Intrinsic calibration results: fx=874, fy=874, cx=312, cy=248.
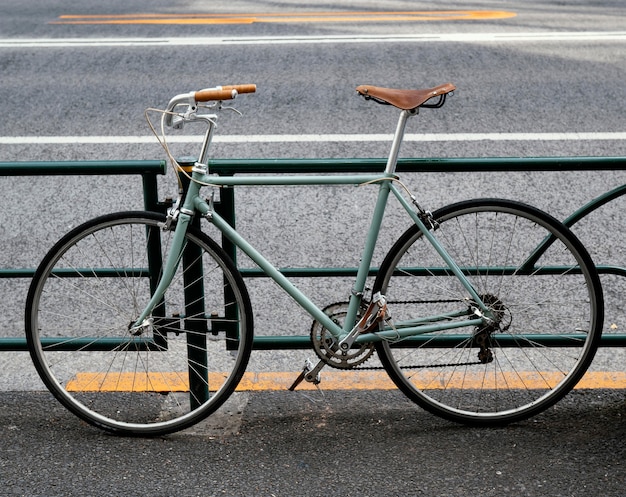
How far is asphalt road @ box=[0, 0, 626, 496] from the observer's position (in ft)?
11.3

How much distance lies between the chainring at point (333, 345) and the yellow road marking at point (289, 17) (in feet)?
30.3

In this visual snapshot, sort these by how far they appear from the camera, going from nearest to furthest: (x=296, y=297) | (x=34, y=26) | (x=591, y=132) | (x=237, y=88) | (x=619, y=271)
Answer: (x=237, y=88), (x=296, y=297), (x=619, y=271), (x=591, y=132), (x=34, y=26)

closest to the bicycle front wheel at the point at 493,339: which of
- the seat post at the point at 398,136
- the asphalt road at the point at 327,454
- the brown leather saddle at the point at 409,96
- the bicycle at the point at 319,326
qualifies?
the bicycle at the point at 319,326

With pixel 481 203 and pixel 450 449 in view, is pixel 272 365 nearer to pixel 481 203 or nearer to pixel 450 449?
pixel 450 449

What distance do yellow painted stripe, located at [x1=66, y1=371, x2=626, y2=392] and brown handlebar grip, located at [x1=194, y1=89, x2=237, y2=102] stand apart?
146cm

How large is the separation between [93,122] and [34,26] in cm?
473

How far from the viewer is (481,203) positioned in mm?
3383

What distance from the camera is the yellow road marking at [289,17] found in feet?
40.0

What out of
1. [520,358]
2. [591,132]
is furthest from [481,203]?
[591,132]

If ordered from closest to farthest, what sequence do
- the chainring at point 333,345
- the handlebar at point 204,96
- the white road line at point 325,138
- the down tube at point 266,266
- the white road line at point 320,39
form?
the handlebar at point 204,96
the down tube at point 266,266
the chainring at point 333,345
the white road line at point 325,138
the white road line at point 320,39

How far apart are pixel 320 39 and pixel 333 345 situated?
26.8 ft

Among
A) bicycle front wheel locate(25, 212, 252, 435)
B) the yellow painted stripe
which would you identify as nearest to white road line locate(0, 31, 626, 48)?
bicycle front wheel locate(25, 212, 252, 435)

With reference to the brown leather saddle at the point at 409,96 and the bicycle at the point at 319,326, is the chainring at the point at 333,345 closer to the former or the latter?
the bicycle at the point at 319,326

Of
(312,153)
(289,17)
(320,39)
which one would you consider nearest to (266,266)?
(312,153)
